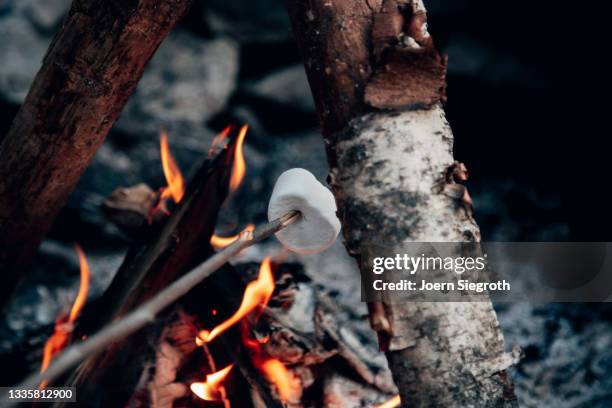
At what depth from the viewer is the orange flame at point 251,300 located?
1788 mm

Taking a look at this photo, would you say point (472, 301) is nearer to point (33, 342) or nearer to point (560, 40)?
point (33, 342)

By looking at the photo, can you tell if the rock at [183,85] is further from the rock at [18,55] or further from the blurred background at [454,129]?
the rock at [18,55]

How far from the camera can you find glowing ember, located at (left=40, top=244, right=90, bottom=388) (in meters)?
2.00

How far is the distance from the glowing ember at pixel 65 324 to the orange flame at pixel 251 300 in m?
0.54

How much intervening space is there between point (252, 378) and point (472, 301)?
85 centimetres

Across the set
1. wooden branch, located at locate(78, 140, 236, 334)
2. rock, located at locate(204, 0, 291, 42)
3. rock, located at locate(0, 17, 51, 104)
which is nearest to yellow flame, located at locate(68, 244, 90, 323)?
wooden branch, located at locate(78, 140, 236, 334)

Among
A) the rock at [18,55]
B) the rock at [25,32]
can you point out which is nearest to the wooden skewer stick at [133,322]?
the rock at [18,55]

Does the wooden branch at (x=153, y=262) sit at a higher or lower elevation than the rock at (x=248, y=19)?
lower

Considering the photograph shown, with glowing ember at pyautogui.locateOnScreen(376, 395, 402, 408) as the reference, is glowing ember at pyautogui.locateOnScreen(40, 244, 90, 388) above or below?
below

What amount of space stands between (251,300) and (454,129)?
5.86ft

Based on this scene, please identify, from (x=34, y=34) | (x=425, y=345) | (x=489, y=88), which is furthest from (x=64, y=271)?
(x=489, y=88)

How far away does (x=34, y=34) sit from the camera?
3336mm

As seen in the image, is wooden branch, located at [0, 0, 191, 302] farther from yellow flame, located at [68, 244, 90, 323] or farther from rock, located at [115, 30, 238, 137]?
rock, located at [115, 30, 238, 137]

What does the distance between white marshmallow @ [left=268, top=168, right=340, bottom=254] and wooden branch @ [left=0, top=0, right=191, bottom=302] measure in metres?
0.62
